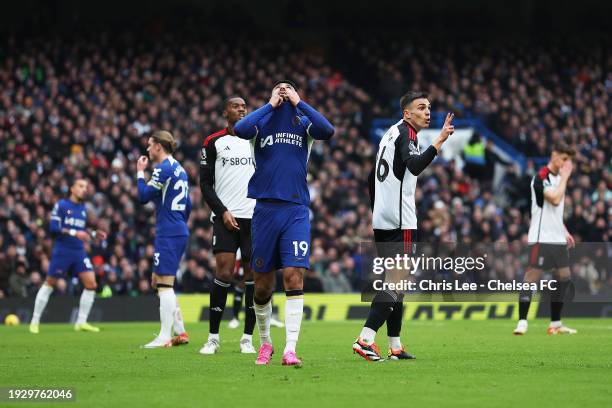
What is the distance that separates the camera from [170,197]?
45.6 ft

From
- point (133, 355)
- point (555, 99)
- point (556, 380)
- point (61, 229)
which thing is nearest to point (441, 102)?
point (555, 99)

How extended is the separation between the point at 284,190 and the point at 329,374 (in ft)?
6.05

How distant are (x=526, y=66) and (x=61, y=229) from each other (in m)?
24.6

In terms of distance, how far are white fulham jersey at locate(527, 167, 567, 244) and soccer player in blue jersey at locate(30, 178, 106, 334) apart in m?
7.43

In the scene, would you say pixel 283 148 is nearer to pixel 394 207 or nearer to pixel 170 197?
pixel 394 207

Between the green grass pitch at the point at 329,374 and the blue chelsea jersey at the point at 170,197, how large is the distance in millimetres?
1522

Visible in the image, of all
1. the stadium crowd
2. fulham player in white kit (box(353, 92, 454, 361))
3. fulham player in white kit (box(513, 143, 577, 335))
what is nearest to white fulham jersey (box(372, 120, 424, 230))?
fulham player in white kit (box(353, 92, 454, 361))

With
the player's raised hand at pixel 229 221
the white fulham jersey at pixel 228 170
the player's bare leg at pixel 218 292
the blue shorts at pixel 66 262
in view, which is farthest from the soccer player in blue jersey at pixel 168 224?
the blue shorts at pixel 66 262

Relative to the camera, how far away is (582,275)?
24.1 meters

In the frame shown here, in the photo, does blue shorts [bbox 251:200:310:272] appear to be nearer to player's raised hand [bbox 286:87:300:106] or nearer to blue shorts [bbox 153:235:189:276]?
player's raised hand [bbox 286:87:300:106]

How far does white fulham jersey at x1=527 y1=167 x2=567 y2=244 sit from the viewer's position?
16.8 meters

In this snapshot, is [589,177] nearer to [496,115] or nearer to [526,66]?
[496,115]

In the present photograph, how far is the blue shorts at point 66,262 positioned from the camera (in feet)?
62.4

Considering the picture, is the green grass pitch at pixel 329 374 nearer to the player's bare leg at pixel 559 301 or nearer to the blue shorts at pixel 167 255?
the blue shorts at pixel 167 255
